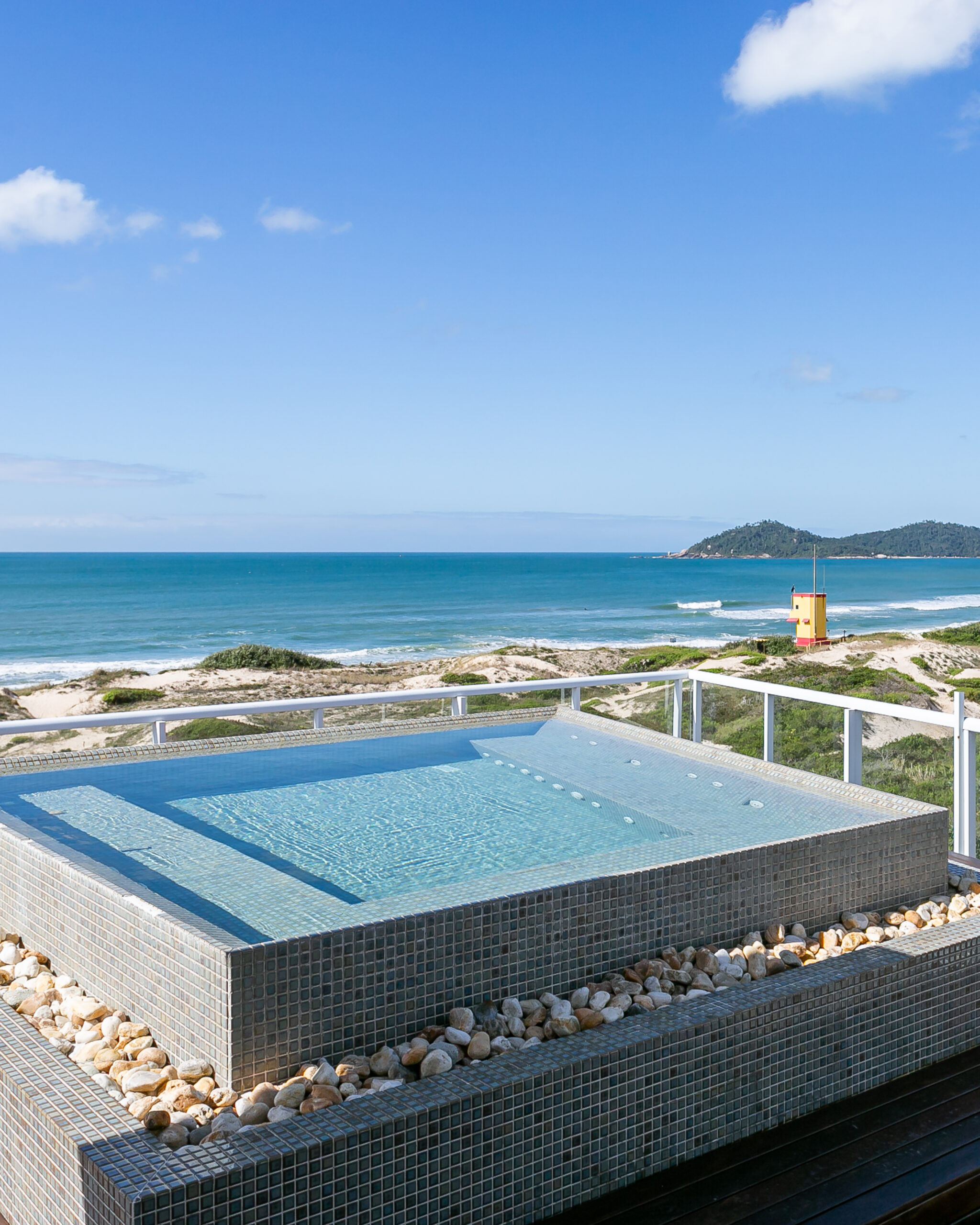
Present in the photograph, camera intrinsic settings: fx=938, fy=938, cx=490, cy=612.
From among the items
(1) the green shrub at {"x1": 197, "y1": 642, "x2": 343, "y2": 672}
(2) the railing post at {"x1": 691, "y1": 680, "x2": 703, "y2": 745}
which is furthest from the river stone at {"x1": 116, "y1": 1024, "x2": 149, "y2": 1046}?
(1) the green shrub at {"x1": 197, "y1": 642, "x2": 343, "y2": 672}

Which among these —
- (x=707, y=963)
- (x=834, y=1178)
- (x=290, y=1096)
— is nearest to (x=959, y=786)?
(x=707, y=963)

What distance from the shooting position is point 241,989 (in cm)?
187

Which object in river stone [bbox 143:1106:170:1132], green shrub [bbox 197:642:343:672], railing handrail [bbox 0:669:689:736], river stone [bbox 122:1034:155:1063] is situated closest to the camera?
river stone [bbox 143:1106:170:1132]

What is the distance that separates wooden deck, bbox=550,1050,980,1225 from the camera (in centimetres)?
170

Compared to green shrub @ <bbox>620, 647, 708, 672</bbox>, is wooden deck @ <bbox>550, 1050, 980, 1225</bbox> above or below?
above

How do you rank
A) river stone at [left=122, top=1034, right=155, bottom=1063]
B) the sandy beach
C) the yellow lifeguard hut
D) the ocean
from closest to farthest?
river stone at [left=122, top=1034, right=155, bottom=1063] < the sandy beach < the yellow lifeguard hut < the ocean

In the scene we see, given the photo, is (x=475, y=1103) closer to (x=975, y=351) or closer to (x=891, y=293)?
(x=891, y=293)

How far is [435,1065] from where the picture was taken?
187cm

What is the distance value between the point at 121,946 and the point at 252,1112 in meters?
0.66

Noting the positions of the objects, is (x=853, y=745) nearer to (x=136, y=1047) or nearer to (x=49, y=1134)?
(x=136, y=1047)

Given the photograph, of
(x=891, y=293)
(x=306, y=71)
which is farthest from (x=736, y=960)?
(x=891, y=293)

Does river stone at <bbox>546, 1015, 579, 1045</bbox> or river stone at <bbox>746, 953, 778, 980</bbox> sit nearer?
river stone at <bbox>546, 1015, 579, 1045</bbox>

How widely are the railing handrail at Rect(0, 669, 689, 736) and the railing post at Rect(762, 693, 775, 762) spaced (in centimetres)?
58

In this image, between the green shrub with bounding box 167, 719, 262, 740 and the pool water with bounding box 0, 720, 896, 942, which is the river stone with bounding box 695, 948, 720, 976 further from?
the green shrub with bounding box 167, 719, 262, 740
